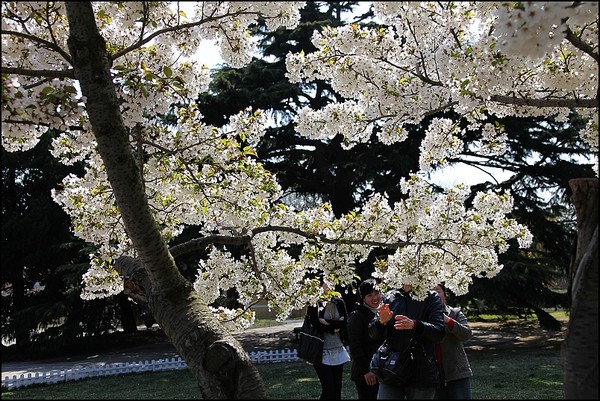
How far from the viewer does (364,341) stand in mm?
5191

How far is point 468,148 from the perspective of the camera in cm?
1494

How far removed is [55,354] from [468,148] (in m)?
12.6

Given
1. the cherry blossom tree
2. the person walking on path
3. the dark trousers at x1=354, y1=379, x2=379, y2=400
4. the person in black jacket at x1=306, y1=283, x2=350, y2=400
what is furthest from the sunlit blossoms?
the dark trousers at x1=354, y1=379, x2=379, y2=400

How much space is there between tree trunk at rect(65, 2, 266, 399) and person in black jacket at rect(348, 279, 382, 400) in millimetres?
2153

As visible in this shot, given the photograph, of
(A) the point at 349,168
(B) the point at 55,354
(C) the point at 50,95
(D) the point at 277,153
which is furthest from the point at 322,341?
(B) the point at 55,354

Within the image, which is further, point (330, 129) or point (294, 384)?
point (294, 384)

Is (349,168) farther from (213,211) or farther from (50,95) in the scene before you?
(50,95)

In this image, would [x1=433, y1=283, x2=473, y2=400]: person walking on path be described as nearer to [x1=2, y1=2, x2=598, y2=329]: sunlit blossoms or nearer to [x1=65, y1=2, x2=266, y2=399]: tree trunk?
[x1=2, y1=2, x2=598, y2=329]: sunlit blossoms

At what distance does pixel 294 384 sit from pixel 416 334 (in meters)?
5.71

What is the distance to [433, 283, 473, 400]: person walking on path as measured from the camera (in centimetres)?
442

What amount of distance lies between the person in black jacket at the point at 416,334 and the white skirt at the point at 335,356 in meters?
1.40

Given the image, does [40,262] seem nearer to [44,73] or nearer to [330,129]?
[330,129]

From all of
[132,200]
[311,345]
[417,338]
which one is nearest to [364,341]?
[311,345]

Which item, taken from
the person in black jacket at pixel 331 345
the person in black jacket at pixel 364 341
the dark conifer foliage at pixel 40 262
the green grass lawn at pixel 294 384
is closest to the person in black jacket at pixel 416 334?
the person in black jacket at pixel 364 341
